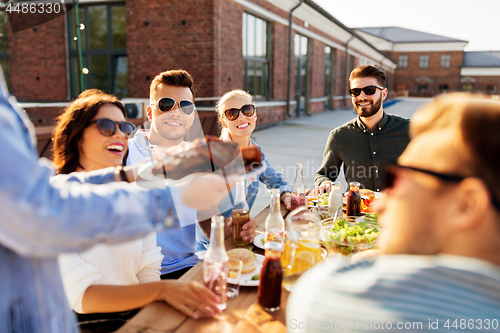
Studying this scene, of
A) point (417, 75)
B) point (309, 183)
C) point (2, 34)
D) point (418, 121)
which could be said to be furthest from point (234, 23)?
point (417, 75)

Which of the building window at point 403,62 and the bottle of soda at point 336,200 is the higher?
the building window at point 403,62

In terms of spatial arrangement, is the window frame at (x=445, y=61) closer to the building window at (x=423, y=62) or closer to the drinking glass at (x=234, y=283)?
the building window at (x=423, y=62)

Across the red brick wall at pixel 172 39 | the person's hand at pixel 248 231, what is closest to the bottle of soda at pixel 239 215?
the person's hand at pixel 248 231

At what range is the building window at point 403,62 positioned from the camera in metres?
45.7

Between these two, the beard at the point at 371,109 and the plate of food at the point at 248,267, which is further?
the beard at the point at 371,109

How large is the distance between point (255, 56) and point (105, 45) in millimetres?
4962

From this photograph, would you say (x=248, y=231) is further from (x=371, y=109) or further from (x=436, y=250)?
(x=371, y=109)

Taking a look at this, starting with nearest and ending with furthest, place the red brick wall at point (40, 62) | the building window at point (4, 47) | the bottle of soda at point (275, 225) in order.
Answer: the bottle of soda at point (275, 225)
the red brick wall at point (40, 62)
the building window at point (4, 47)

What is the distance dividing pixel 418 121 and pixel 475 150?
6.7 inches

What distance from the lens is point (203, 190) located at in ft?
3.23

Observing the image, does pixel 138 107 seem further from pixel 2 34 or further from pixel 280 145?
pixel 2 34

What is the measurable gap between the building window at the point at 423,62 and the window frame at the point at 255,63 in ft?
128

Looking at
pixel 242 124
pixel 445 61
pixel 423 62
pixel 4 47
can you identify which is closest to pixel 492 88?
pixel 445 61

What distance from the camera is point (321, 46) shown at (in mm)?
18719
